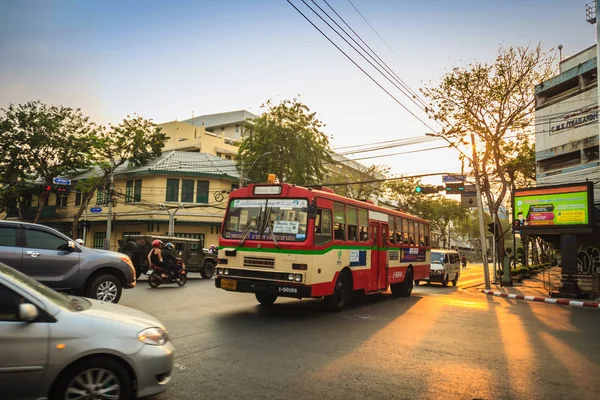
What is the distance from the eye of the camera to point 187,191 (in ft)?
117

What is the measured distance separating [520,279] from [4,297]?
30.6 meters

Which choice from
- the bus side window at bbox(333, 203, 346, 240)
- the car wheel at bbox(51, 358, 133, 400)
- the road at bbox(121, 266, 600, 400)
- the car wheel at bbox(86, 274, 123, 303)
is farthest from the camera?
the bus side window at bbox(333, 203, 346, 240)

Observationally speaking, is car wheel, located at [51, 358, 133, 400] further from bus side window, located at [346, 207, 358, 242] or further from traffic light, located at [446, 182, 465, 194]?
traffic light, located at [446, 182, 465, 194]

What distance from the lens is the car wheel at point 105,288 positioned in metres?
9.37

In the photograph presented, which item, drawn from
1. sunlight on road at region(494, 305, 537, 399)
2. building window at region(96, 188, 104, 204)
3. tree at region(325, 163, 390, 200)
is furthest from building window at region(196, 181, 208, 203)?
sunlight on road at region(494, 305, 537, 399)

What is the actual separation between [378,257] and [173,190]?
25.6 metres

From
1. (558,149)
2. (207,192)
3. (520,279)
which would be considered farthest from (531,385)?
(207,192)

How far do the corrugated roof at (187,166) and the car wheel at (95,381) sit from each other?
107 ft

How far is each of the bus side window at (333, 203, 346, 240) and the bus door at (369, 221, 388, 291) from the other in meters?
2.10

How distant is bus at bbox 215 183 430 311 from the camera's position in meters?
9.70

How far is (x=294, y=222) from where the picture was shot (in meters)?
10.0

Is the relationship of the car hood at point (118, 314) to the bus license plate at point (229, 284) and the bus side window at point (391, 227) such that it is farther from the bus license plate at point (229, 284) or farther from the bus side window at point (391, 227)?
the bus side window at point (391, 227)

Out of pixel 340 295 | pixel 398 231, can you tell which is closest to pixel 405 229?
pixel 398 231

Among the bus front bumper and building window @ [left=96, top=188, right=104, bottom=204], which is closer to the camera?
the bus front bumper
